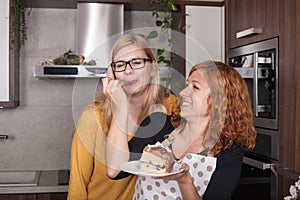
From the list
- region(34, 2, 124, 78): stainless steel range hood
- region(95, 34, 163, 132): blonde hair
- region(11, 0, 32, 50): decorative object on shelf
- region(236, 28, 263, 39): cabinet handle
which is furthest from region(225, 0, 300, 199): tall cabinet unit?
→ region(11, 0, 32, 50): decorative object on shelf

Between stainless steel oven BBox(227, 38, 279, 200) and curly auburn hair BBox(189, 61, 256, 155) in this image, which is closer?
curly auburn hair BBox(189, 61, 256, 155)

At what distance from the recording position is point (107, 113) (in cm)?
140

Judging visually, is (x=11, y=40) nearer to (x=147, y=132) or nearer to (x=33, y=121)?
(x=33, y=121)

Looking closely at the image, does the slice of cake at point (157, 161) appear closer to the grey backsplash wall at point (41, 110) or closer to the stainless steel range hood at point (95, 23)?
the stainless steel range hood at point (95, 23)

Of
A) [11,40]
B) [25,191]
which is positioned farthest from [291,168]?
[11,40]

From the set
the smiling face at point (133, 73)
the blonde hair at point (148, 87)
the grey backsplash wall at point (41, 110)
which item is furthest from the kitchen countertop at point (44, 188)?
the smiling face at point (133, 73)

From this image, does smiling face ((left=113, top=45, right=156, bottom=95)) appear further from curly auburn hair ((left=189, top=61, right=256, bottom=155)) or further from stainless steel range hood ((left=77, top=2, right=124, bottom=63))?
stainless steel range hood ((left=77, top=2, right=124, bottom=63))

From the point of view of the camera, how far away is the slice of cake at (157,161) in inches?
45.0

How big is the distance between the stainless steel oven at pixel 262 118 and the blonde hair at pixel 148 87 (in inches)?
27.9

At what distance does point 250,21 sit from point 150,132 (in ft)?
3.34

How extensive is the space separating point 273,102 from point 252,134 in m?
0.70

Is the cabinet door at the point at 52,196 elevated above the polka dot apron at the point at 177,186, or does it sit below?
below

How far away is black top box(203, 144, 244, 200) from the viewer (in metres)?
1.21

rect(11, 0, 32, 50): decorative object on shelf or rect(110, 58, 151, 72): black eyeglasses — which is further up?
rect(11, 0, 32, 50): decorative object on shelf
